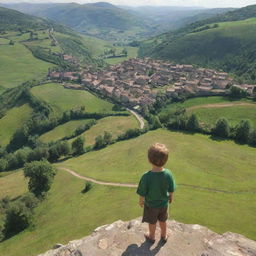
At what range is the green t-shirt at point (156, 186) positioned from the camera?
45.1 feet

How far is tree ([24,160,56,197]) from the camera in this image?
6494 centimetres

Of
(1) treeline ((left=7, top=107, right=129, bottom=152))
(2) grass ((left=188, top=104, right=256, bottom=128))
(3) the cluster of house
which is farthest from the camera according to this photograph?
(3) the cluster of house

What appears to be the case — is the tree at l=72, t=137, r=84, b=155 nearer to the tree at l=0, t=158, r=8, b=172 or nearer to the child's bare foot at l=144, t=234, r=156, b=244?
the tree at l=0, t=158, r=8, b=172

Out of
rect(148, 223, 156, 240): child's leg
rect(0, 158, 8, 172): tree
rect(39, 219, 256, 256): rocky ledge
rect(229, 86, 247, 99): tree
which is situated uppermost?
rect(148, 223, 156, 240): child's leg

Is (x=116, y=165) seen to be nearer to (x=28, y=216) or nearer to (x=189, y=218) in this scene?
(x=28, y=216)

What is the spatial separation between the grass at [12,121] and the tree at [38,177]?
71.2m

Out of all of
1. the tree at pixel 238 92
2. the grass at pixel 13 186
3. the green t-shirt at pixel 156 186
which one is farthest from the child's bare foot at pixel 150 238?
the tree at pixel 238 92

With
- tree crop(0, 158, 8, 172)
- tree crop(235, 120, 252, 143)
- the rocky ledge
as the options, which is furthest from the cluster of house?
the rocky ledge

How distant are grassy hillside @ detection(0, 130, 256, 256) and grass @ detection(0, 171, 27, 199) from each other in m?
2.36

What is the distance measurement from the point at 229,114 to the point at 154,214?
111985 mm

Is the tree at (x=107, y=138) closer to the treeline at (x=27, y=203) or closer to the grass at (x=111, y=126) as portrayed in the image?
the grass at (x=111, y=126)

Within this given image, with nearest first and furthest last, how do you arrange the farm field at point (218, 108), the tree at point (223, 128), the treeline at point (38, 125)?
the tree at point (223, 128)
the farm field at point (218, 108)
the treeline at point (38, 125)

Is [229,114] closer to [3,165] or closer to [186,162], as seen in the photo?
[186,162]

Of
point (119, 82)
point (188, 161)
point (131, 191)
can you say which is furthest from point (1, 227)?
point (119, 82)
